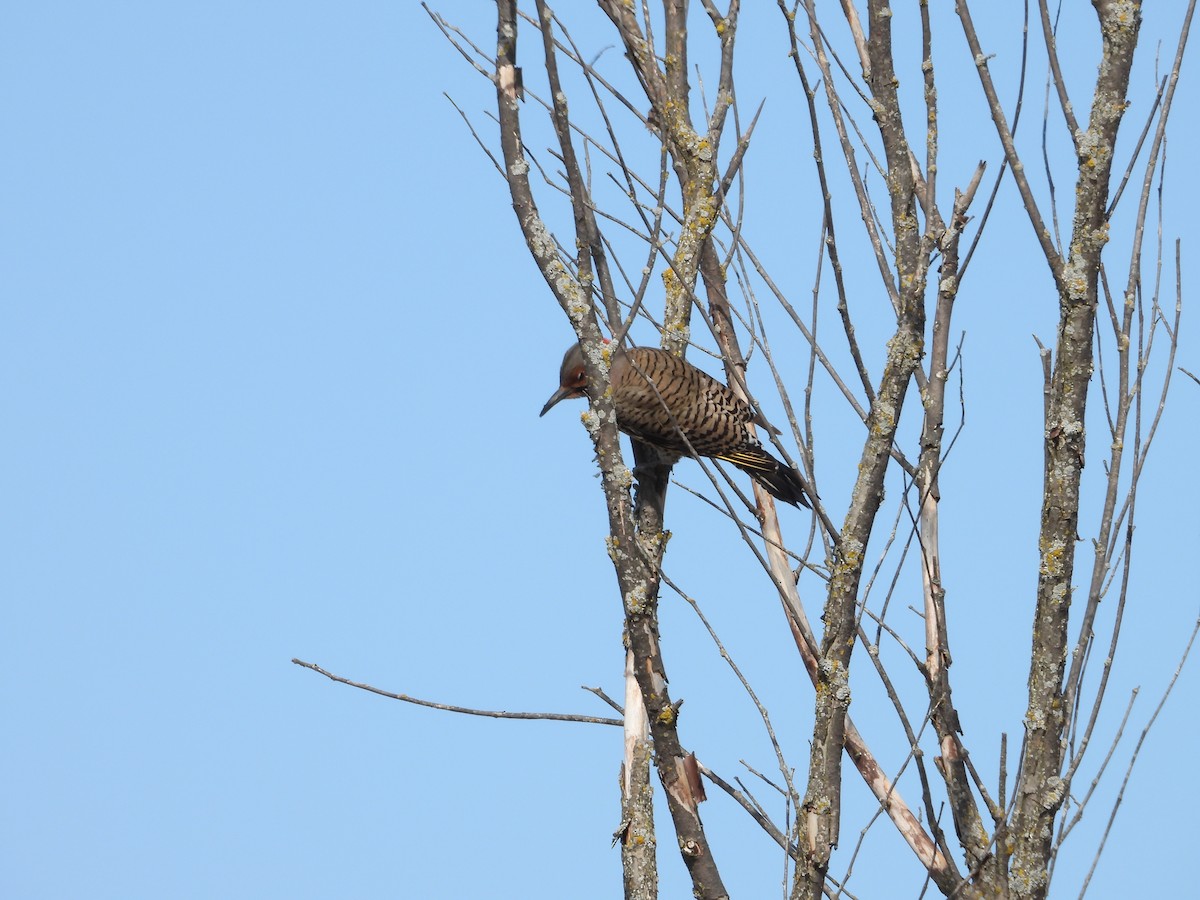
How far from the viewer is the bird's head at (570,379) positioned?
5.22m

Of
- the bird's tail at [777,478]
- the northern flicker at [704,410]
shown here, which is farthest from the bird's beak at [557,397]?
the bird's tail at [777,478]

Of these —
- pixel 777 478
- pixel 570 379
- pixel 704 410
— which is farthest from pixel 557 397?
pixel 777 478

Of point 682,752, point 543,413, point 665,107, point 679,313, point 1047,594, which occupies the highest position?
point 543,413

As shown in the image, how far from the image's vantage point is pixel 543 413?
5344 mm

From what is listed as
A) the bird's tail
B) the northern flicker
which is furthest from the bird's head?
the bird's tail

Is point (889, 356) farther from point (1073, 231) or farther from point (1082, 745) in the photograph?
point (1082, 745)

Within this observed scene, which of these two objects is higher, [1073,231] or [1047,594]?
[1073,231]

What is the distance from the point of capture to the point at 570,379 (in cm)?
527

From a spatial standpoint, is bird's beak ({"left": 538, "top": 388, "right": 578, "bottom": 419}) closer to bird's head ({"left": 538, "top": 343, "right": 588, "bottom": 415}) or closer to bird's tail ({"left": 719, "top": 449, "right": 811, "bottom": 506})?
bird's head ({"left": 538, "top": 343, "right": 588, "bottom": 415})

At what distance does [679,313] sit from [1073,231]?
3.07 feet

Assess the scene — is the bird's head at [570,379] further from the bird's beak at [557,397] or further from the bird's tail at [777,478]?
the bird's tail at [777,478]

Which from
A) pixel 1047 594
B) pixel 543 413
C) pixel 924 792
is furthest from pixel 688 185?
pixel 543 413

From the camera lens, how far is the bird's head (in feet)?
17.1

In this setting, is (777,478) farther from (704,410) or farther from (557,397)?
(557,397)
